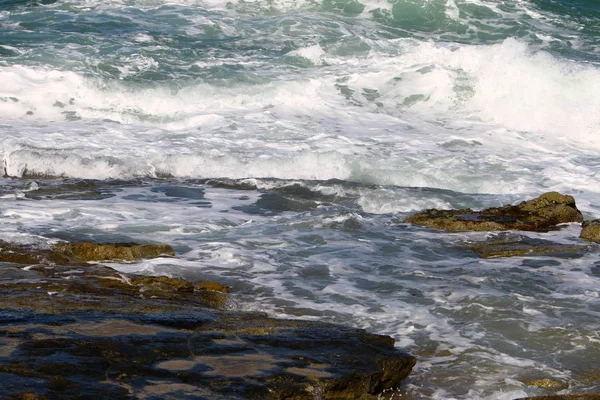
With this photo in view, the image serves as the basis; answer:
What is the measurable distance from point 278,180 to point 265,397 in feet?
20.4

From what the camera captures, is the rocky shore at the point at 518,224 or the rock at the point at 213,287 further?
the rocky shore at the point at 518,224

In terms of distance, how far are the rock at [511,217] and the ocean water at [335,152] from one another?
19 centimetres

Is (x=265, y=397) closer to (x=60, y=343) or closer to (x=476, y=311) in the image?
(x=60, y=343)

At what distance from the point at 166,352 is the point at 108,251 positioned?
2.61 metres

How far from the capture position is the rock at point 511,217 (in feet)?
26.2

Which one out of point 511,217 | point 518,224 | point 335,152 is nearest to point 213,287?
point 518,224

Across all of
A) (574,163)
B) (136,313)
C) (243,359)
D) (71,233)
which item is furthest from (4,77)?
(243,359)

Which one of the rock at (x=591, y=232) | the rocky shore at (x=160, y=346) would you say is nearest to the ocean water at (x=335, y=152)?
the rock at (x=591, y=232)

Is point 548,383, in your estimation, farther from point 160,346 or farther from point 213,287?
point 213,287

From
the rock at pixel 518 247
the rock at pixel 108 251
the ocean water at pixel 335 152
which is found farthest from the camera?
the rock at pixel 518 247

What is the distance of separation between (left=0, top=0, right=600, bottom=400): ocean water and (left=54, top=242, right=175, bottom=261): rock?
0.58 feet

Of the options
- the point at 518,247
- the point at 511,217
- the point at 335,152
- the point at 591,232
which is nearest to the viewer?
the point at 518,247

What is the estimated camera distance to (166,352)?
399 cm

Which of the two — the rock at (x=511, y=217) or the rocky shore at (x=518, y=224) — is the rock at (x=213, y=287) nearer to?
the rocky shore at (x=518, y=224)
